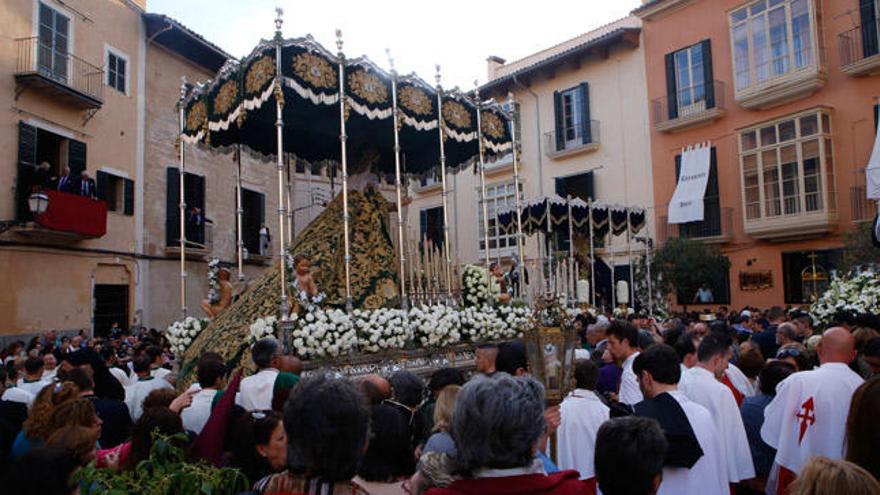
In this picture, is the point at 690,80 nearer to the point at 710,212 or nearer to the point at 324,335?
the point at 710,212

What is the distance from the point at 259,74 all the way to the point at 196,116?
1664mm

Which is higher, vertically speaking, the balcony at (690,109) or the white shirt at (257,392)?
the balcony at (690,109)

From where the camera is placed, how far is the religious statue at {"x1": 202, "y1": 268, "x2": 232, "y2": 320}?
29.3 feet

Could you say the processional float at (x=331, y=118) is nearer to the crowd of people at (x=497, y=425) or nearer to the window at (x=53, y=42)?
the crowd of people at (x=497, y=425)

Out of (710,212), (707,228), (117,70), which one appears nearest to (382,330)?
(117,70)

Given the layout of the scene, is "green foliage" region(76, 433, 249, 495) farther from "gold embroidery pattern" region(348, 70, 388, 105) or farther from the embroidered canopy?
"gold embroidery pattern" region(348, 70, 388, 105)

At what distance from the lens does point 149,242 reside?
1761 cm

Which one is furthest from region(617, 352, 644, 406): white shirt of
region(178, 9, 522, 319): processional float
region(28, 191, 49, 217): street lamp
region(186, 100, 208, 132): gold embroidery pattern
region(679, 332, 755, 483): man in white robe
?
region(28, 191, 49, 217): street lamp

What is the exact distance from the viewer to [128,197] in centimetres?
1694

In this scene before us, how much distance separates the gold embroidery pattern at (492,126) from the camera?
991cm

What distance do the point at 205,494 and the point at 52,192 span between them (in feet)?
45.2

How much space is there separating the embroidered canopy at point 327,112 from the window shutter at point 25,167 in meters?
6.69

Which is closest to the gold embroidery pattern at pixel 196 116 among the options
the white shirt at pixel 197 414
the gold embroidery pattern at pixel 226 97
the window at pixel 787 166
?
the gold embroidery pattern at pixel 226 97

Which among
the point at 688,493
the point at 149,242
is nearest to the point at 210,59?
the point at 149,242
